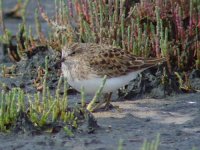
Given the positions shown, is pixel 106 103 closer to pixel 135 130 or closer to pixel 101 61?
pixel 101 61

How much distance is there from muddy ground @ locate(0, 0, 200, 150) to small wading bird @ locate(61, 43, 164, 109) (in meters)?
0.34

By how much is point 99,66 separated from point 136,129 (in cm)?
96

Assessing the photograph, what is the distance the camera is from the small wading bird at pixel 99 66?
7.74 m

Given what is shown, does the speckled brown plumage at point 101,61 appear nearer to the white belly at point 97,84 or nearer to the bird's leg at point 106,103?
the white belly at point 97,84

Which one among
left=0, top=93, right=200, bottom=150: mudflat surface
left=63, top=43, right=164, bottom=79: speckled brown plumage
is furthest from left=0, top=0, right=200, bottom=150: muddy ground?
left=63, top=43, right=164, bottom=79: speckled brown plumage

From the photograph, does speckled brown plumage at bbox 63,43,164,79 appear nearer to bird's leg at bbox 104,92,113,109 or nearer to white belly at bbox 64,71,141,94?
white belly at bbox 64,71,141,94

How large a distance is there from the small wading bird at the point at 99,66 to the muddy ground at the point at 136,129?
342 millimetres

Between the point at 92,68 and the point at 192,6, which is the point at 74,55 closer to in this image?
the point at 92,68

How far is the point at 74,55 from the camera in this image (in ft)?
26.7

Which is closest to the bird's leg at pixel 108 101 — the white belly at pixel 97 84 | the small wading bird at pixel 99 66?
the small wading bird at pixel 99 66

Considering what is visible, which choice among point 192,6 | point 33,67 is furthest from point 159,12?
point 33,67

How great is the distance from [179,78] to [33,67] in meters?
2.14

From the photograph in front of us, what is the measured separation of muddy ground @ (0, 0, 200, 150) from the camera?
22.4ft

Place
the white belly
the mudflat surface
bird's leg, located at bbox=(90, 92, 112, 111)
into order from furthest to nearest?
bird's leg, located at bbox=(90, 92, 112, 111)
the white belly
the mudflat surface
